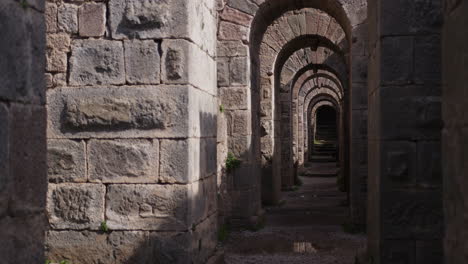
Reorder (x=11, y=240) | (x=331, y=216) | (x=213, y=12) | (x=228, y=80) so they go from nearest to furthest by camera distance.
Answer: (x=11, y=240), (x=213, y=12), (x=228, y=80), (x=331, y=216)

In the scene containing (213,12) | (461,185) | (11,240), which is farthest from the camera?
(213,12)

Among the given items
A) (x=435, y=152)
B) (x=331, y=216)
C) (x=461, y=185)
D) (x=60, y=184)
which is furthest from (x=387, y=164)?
(x=331, y=216)

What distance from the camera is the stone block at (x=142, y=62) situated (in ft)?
15.0

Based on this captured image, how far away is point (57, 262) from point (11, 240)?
2.65 metres

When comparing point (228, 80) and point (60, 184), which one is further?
point (228, 80)

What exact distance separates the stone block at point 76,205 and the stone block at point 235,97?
12.7 feet

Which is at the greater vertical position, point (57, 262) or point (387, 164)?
point (387, 164)

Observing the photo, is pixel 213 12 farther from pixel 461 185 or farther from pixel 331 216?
pixel 331 216

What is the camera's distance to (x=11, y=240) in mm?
2191

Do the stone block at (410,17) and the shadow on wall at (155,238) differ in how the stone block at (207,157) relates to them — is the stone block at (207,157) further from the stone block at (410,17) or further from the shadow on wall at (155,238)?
the stone block at (410,17)

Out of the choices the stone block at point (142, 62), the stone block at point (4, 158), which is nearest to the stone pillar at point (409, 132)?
the stone block at point (142, 62)

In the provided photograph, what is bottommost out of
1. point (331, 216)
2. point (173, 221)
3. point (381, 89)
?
point (331, 216)

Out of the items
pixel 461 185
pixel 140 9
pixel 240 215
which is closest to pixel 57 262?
pixel 140 9

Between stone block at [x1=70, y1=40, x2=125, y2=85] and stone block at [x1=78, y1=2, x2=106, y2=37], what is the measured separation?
0.24 feet
